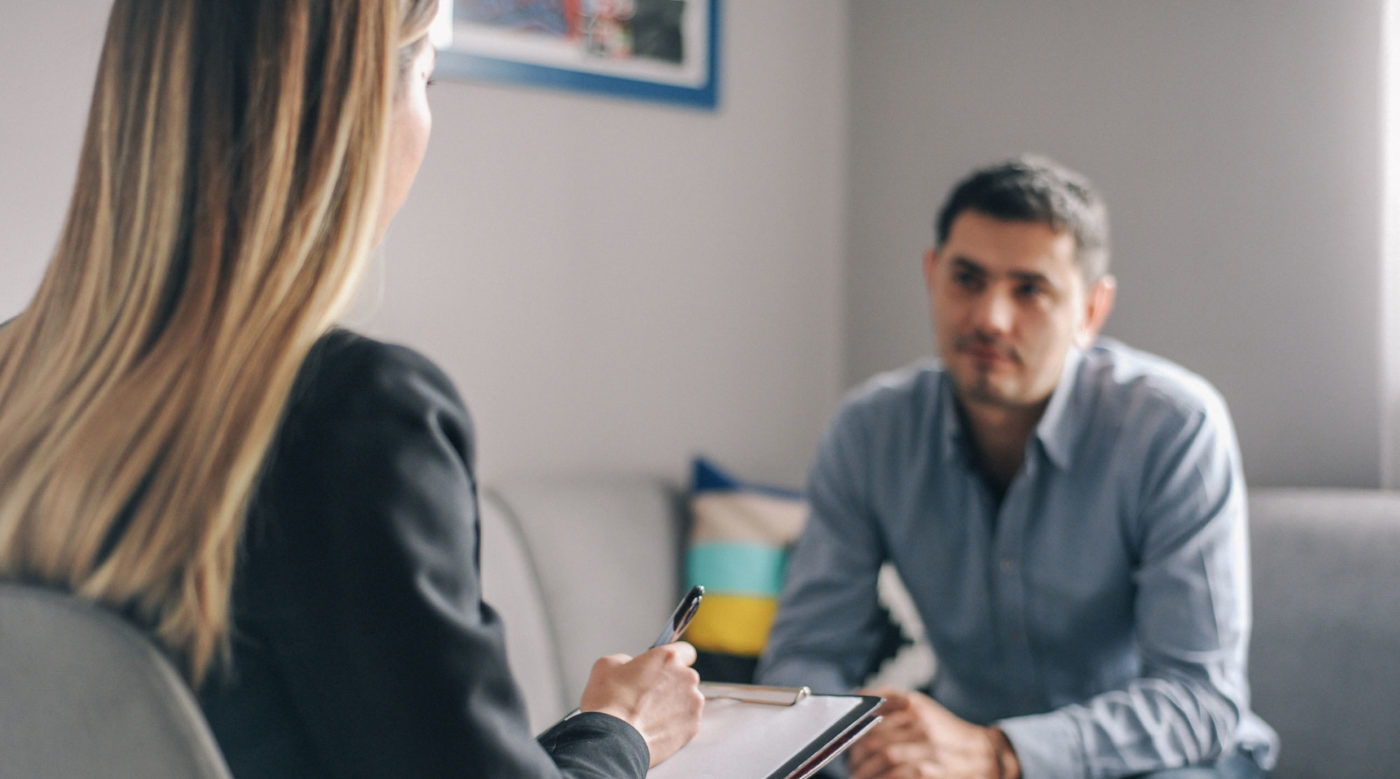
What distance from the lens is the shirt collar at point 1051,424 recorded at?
149 centimetres

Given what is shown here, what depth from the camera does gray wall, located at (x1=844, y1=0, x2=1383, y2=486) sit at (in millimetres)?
1816

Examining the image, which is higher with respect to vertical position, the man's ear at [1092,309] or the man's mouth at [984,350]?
the man's ear at [1092,309]

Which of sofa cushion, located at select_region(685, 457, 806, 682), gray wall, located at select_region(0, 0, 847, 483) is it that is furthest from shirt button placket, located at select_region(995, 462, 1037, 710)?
gray wall, located at select_region(0, 0, 847, 483)

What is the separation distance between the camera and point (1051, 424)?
150 centimetres

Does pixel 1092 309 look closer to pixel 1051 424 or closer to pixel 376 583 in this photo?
pixel 1051 424

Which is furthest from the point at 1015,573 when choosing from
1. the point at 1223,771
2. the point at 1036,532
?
the point at 1223,771

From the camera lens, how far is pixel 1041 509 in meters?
1.50

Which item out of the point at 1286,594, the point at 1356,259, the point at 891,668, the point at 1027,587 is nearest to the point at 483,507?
the point at 891,668

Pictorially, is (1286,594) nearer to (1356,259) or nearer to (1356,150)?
(1356,259)

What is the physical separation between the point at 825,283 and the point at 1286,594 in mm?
1232

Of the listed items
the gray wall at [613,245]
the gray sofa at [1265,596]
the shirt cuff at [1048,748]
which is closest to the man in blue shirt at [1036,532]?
the shirt cuff at [1048,748]

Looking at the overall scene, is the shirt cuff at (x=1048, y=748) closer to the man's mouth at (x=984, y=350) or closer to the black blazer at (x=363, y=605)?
the man's mouth at (x=984, y=350)

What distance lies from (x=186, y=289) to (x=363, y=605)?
210 millimetres

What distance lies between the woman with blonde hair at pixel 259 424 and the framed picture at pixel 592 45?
4.35ft
